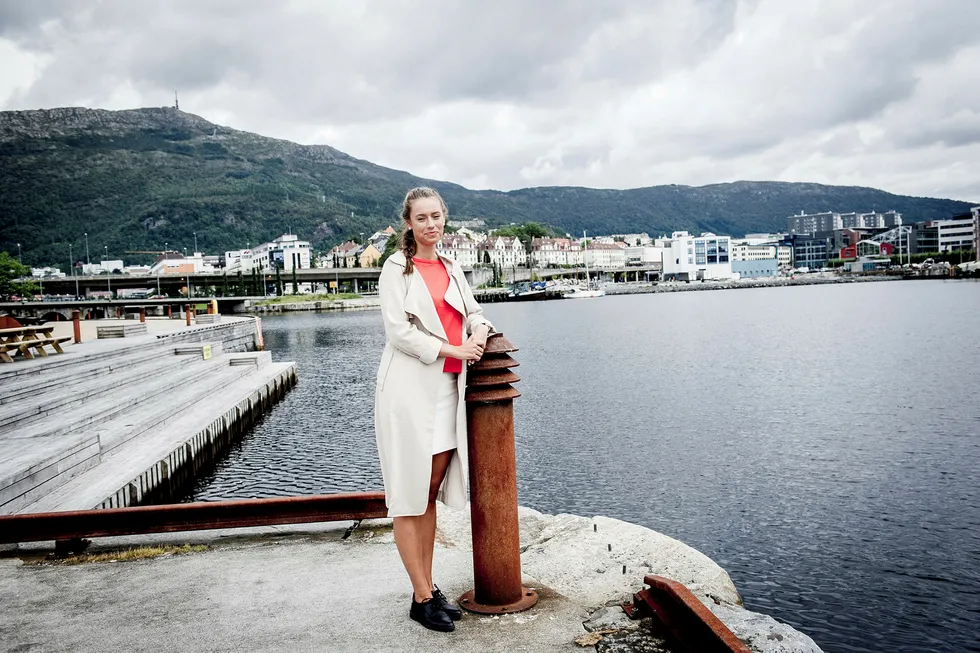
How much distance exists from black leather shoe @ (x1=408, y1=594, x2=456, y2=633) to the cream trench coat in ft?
1.59

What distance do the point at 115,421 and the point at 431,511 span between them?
10.7 metres

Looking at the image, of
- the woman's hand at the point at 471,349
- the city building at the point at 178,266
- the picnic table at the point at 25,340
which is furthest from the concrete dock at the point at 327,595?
the city building at the point at 178,266

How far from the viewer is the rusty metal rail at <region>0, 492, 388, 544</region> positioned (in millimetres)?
5016

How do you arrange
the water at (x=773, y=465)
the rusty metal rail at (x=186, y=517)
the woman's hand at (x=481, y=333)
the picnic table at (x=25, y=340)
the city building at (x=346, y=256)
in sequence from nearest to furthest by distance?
the woman's hand at (x=481, y=333)
the rusty metal rail at (x=186, y=517)
the water at (x=773, y=465)
the picnic table at (x=25, y=340)
the city building at (x=346, y=256)

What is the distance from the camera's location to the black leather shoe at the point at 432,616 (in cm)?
363

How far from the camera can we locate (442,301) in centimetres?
388

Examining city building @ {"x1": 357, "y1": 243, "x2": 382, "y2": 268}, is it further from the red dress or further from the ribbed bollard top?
the ribbed bollard top

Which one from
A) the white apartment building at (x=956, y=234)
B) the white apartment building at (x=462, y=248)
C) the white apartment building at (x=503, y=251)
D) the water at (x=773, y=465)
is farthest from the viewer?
the white apartment building at (x=503, y=251)

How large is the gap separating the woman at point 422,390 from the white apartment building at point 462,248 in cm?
15976

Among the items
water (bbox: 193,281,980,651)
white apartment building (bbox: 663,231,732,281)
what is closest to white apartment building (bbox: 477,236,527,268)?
white apartment building (bbox: 663,231,732,281)

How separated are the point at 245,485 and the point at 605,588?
10044mm

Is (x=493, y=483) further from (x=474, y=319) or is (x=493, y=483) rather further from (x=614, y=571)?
(x=614, y=571)

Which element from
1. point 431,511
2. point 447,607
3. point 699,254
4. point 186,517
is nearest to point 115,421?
point 186,517

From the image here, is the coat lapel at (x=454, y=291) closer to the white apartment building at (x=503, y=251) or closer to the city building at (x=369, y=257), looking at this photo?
the white apartment building at (x=503, y=251)
